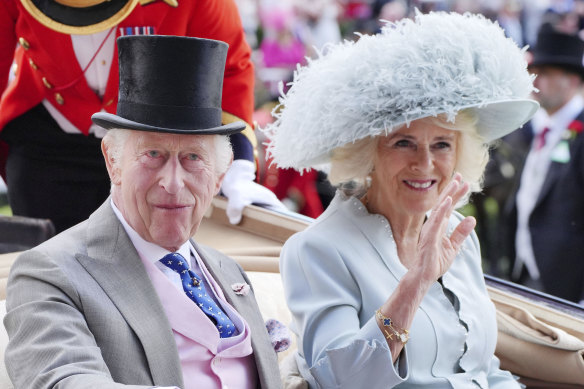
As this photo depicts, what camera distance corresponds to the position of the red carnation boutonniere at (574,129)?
465 centimetres

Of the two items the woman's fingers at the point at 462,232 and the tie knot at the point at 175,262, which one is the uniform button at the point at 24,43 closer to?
the tie knot at the point at 175,262

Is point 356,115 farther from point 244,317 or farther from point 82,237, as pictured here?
point 82,237

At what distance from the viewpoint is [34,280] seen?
1.65 meters

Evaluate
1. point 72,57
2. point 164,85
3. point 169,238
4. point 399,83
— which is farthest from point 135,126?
point 72,57

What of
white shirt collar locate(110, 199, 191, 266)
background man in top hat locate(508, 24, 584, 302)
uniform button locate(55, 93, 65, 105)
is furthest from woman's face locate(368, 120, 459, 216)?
background man in top hat locate(508, 24, 584, 302)

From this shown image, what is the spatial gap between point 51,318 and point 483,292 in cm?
122

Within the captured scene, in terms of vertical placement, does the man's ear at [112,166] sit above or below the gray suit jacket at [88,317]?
above

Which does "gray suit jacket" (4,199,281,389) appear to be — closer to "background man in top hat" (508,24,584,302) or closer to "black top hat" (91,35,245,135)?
"black top hat" (91,35,245,135)

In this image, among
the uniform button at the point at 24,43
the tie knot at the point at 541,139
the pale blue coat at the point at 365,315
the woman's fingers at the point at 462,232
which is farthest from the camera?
the tie knot at the point at 541,139

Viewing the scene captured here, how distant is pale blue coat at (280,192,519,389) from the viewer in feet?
6.45

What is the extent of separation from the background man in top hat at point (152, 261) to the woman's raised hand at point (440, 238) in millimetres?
391

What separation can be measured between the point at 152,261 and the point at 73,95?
140 cm

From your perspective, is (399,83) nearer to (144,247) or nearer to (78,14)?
(144,247)

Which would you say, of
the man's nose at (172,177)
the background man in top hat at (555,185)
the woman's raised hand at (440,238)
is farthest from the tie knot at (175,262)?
the background man in top hat at (555,185)
